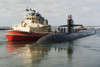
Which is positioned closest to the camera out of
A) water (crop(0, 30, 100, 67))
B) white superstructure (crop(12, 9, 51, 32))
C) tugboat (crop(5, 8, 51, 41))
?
water (crop(0, 30, 100, 67))

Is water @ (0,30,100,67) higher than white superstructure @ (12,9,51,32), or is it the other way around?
white superstructure @ (12,9,51,32)

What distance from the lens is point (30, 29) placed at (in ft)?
97.6

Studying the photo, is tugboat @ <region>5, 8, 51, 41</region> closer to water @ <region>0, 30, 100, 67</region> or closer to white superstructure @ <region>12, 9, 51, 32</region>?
white superstructure @ <region>12, 9, 51, 32</region>

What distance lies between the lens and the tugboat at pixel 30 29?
27.8 metres

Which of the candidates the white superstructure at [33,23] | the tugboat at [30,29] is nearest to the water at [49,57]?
the tugboat at [30,29]

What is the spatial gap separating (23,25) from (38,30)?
331cm

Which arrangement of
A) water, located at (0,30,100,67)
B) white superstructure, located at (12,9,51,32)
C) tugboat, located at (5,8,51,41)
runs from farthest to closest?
white superstructure, located at (12,9,51,32) → tugboat, located at (5,8,51,41) → water, located at (0,30,100,67)

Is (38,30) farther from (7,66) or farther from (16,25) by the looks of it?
(7,66)

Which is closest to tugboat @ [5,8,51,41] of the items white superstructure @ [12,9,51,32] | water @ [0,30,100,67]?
white superstructure @ [12,9,51,32]

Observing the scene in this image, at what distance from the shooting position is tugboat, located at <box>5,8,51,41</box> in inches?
1093

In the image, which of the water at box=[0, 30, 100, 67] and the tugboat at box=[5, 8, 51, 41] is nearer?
the water at box=[0, 30, 100, 67]

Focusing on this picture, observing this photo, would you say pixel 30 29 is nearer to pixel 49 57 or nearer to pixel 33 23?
pixel 33 23

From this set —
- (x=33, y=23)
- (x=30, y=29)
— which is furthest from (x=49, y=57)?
(x=33, y=23)

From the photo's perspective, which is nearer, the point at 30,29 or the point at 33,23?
the point at 30,29
